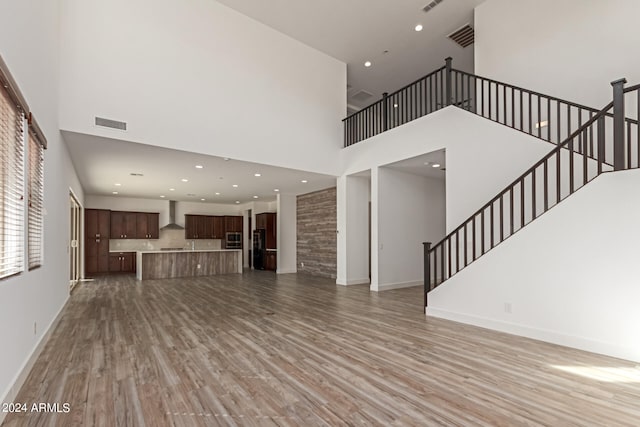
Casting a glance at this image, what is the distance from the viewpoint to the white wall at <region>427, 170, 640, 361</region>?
3.11 metres

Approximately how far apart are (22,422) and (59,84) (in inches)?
177

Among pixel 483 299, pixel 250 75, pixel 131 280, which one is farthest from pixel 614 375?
pixel 131 280

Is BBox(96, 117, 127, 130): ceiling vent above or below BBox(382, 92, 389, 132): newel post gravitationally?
below

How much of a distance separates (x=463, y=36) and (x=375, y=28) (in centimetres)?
211

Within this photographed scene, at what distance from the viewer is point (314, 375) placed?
2760mm

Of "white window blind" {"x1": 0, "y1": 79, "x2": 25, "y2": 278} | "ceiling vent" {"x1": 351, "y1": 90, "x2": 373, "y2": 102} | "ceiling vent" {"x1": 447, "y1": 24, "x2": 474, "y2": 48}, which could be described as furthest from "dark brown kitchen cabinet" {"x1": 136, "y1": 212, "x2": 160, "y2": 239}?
"ceiling vent" {"x1": 447, "y1": 24, "x2": 474, "y2": 48}

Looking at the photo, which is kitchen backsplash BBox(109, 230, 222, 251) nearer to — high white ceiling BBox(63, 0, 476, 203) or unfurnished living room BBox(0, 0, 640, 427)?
unfurnished living room BBox(0, 0, 640, 427)

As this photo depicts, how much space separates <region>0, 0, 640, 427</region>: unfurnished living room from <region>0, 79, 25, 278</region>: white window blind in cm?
3

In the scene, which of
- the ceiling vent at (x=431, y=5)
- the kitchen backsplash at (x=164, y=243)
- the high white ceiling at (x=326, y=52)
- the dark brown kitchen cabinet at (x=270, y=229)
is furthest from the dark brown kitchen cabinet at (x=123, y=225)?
the ceiling vent at (x=431, y=5)

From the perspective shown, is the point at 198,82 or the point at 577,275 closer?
the point at 577,275

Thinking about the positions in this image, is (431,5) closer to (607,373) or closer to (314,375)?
(607,373)

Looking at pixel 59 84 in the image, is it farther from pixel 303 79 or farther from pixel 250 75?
pixel 303 79

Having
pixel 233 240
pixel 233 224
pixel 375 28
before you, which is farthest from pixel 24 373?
pixel 233 224

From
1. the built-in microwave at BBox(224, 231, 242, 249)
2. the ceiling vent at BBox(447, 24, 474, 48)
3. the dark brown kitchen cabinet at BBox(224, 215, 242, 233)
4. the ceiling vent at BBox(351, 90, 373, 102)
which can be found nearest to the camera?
the ceiling vent at BBox(447, 24, 474, 48)
